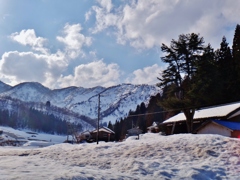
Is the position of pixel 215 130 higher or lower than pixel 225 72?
lower

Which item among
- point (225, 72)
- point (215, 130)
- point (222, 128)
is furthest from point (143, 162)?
point (225, 72)

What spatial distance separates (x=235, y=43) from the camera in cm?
4712


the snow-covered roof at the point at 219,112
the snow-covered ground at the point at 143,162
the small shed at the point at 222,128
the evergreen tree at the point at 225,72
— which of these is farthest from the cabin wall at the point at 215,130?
the snow-covered ground at the point at 143,162

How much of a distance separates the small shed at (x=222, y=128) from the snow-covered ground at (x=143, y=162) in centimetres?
1323

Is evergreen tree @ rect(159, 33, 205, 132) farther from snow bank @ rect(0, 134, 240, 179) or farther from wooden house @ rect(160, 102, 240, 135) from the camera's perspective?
snow bank @ rect(0, 134, 240, 179)

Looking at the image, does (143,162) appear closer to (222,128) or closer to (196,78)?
(222,128)

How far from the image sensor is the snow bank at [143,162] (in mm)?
8691

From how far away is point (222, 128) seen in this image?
88.2 feet

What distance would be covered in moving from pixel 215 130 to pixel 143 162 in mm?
19547

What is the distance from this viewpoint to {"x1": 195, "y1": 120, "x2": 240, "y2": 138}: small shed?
25608mm

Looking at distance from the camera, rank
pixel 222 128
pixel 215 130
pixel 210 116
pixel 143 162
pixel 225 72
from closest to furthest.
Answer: pixel 143 162, pixel 222 128, pixel 215 130, pixel 210 116, pixel 225 72

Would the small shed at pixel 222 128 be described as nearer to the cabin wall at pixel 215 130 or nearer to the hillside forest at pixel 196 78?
the cabin wall at pixel 215 130

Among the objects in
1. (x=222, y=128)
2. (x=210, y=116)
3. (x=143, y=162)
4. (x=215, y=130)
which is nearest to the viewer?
(x=143, y=162)

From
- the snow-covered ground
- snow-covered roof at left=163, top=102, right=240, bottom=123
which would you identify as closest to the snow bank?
the snow-covered ground
